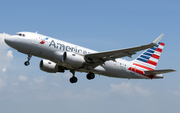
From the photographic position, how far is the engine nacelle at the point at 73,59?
1163 inches

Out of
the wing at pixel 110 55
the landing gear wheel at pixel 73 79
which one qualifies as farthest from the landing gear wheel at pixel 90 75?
the landing gear wheel at pixel 73 79


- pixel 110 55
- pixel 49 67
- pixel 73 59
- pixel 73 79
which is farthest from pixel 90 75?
pixel 49 67

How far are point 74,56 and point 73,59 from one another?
1.26 ft

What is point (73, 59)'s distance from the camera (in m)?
29.7

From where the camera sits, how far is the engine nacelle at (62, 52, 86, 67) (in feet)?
96.9

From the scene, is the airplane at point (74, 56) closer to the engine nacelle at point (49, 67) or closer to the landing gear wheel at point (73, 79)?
the engine nacelle at point (49, 67)

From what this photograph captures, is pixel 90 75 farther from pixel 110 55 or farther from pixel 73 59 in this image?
pixel 110 55

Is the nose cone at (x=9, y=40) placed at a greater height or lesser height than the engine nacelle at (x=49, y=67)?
greater

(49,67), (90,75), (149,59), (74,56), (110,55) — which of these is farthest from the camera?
(149,59)

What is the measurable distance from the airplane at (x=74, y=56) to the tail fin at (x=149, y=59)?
4.66 ft

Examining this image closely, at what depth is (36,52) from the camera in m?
29.6

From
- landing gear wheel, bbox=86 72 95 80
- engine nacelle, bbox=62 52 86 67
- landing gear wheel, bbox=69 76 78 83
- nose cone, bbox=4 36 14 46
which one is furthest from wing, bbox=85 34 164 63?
nose cone, bbox=4 36 14 46

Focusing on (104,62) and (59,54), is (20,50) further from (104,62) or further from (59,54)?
(104,62)

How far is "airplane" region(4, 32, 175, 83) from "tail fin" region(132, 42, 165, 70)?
4.66 feet
